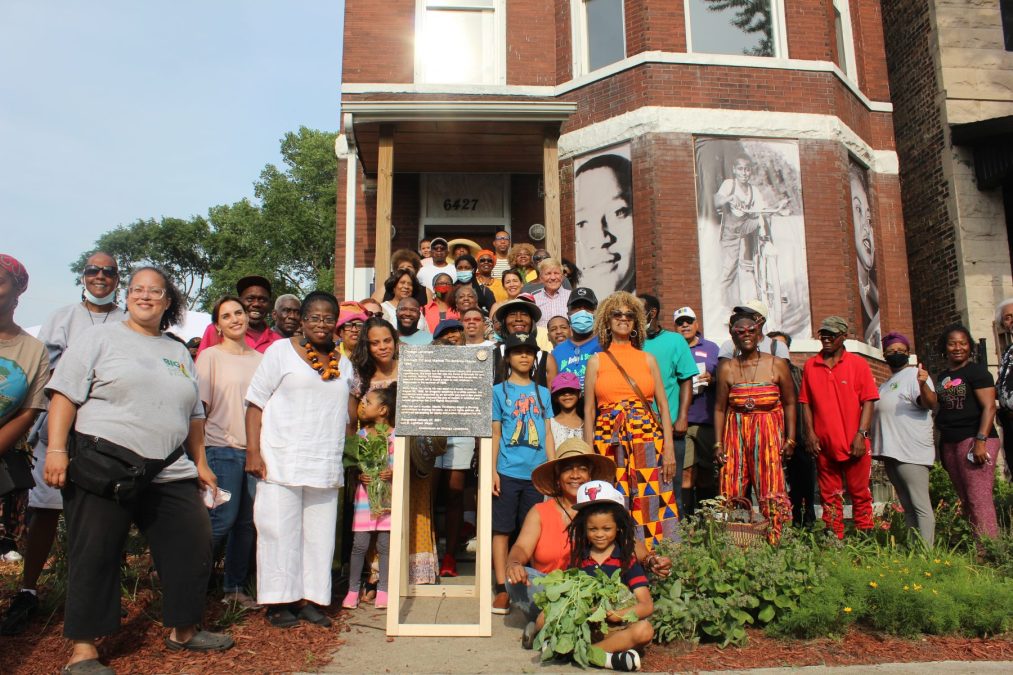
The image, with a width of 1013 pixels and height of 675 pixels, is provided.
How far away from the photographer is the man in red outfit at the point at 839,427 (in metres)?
5.98

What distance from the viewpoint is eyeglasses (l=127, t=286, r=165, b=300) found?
410cm

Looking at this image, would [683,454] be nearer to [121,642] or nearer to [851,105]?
[121,642]

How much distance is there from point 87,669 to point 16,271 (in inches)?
84.2

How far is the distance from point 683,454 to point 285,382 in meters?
3.23

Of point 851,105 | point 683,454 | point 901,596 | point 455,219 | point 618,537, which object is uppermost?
point 851,105

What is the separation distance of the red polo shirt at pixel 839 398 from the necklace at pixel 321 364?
381 centimetres

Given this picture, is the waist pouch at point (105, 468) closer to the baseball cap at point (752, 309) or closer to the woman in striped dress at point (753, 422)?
the woman in striped dress at point (753, 422)

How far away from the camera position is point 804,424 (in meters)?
6.38

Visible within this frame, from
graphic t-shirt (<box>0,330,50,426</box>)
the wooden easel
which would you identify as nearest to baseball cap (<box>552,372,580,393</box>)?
the wooden easel

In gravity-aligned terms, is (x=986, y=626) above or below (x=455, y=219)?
below

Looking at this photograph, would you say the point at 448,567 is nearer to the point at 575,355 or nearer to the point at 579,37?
the point at 575,355

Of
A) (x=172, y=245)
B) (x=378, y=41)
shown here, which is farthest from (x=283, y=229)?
(x=378, y=41)

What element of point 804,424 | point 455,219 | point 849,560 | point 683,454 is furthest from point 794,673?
point 455,219

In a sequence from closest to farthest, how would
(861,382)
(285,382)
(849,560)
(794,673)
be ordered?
(794,673)
(285,382)
(849,560)
(861,382)
